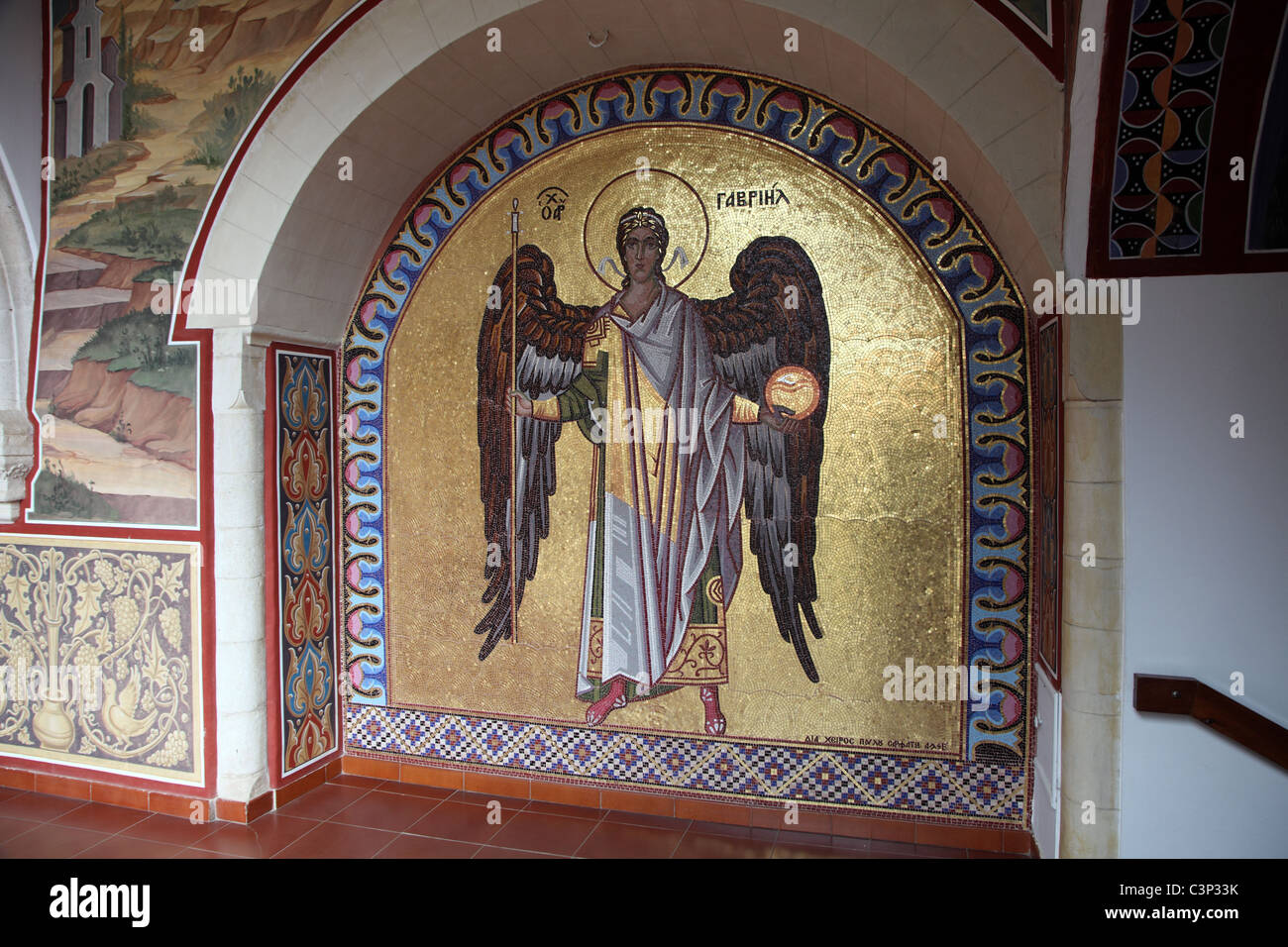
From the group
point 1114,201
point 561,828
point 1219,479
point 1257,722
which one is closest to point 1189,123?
point 1114,201

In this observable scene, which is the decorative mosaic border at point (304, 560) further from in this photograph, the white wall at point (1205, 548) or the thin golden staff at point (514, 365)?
the white wall at point (1205, 548)

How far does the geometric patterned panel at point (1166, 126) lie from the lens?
2551 millimetres

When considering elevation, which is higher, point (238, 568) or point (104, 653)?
point (238, 568)

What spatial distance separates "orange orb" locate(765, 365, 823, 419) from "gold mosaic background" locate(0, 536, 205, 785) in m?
2.79

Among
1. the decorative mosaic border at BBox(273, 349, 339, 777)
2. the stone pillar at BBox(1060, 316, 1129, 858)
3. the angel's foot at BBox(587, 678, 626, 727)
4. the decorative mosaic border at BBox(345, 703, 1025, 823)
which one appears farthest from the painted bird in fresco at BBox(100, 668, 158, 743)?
the stone pillar at BBox(1060, 316, 1129, 858)

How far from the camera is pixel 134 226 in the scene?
4.39 m

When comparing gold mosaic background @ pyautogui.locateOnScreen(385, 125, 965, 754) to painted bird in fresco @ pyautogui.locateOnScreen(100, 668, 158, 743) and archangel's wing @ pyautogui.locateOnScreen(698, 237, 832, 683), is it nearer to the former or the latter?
archangel's wing @ pyautogui.locateOnScreen(698, 237, 832, 683)

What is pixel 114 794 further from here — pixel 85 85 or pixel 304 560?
pixel 85 85

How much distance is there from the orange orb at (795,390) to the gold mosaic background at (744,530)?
0.09m

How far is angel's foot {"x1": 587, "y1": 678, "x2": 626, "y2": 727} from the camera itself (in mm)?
4309

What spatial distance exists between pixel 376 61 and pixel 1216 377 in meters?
3.42

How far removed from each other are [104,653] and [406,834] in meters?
1.80
